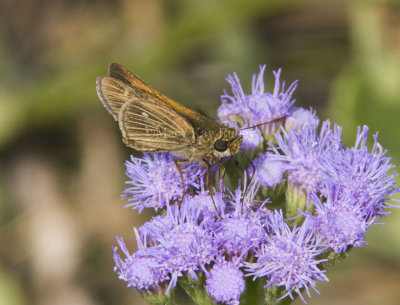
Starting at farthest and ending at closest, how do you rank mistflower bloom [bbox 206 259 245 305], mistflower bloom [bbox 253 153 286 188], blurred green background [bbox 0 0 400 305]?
blurred green background [bbox 0 0 400 305] → mistflower bloom [bbox 253 153 286 188] → mistflower bloom [bbox 206 259 245 305]

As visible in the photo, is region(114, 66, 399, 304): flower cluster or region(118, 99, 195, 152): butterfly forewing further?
region(118, 99, 195, 152): butterfly forewing

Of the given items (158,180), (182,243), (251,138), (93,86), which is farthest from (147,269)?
(93,86)

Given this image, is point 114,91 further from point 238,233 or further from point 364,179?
point 364,179

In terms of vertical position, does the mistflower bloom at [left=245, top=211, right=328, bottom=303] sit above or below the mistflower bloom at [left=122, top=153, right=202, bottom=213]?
below

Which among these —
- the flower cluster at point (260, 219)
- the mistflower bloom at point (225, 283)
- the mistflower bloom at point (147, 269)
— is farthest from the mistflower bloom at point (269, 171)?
the mistflower bloom at point (147, 269)

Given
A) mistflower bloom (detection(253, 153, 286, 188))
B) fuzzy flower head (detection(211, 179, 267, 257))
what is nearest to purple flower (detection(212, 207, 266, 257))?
fuzzy flower head (detection(211, 179, 267, 257))

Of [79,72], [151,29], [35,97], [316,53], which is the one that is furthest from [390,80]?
[35,97]

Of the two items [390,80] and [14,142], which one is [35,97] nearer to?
[14,142]

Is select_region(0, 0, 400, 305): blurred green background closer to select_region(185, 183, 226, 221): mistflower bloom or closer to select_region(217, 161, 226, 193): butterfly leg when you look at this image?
select_region(217, 161, 226, 193): butterfly leg
